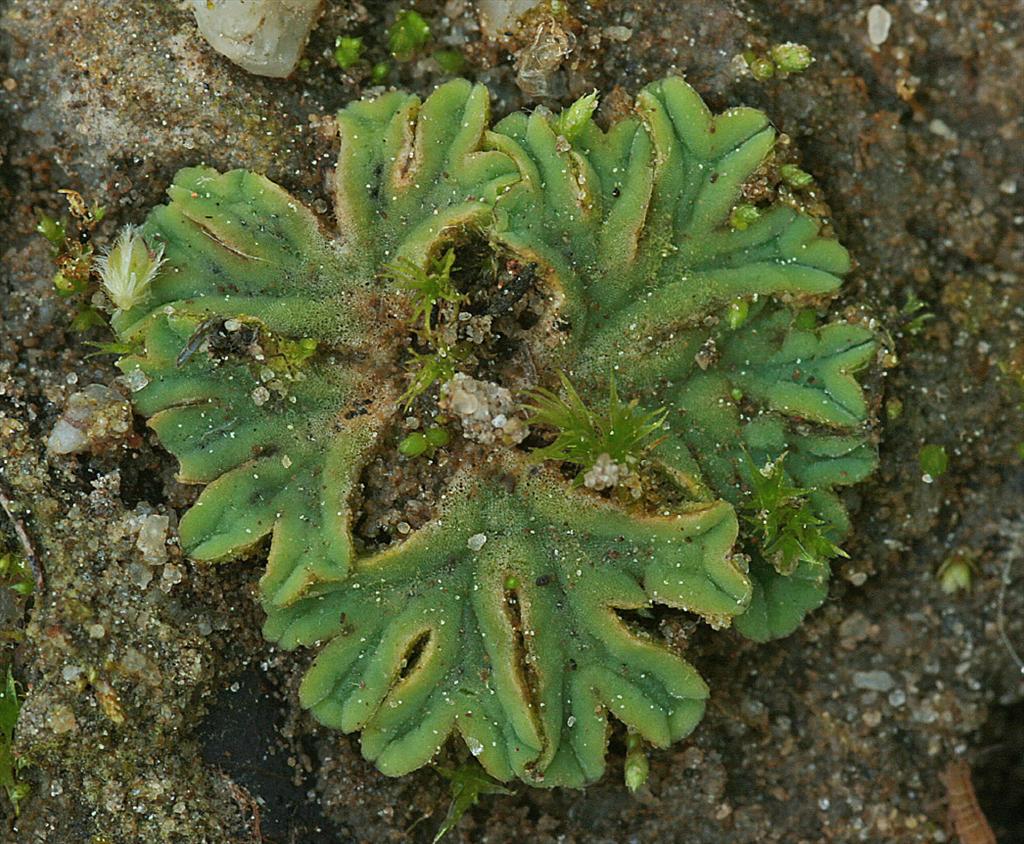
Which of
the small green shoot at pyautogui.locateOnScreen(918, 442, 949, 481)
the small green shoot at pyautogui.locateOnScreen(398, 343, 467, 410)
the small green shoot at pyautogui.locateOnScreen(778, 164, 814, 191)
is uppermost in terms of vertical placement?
the small green shoot at pyautogui.locateOnScreen(778, 164, 814, 191)

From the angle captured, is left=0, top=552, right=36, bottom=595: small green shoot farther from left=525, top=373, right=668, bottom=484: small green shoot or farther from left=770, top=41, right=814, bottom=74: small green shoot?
left=770, top=41, right=814, bottom=74: small green shoot

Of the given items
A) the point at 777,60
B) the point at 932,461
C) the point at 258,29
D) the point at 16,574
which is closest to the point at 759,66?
the point at 777,60

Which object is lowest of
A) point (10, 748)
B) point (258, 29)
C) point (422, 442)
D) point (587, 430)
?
point (10, 748)

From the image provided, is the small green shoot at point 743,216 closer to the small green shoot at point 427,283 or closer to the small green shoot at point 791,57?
the small green shoot at point 791,57

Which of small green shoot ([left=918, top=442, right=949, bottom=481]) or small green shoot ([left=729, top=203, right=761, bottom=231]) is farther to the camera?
small green shoot ([left=918, top=442, right=949, bottom=481])

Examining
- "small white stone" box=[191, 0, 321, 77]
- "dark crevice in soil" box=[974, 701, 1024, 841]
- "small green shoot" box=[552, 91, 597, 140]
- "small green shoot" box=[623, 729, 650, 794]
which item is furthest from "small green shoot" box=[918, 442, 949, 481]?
"small white stone" box=[191, 0, 321, 77]

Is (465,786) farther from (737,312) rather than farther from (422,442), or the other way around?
(737,312)

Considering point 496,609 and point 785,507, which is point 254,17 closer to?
point 496,609
